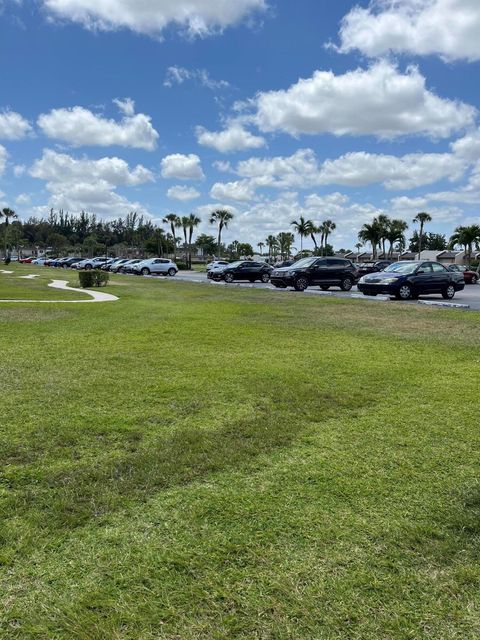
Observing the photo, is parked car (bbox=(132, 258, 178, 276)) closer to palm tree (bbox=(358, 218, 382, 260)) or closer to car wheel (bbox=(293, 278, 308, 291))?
car wheel (bbox=(293, 278, 308, 291))

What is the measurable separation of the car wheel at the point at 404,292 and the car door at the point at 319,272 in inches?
221

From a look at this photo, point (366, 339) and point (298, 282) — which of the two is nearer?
point (366, 339)

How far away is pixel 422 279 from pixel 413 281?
1.53 ft

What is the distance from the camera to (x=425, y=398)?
5203 millimetres

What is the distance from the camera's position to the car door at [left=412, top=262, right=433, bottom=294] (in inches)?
763

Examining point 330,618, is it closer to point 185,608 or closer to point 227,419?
point 185,608

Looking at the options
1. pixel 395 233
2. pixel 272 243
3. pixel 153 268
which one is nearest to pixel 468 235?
pixel 395 233

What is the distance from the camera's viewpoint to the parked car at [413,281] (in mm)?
19172

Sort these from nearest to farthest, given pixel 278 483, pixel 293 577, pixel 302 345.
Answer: pixel 293 577 < pixel 278 483 < pixel 302 345

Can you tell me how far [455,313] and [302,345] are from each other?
7.02 m

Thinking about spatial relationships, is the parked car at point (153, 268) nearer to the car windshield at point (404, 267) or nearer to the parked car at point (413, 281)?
the parked car at point (413, 281)

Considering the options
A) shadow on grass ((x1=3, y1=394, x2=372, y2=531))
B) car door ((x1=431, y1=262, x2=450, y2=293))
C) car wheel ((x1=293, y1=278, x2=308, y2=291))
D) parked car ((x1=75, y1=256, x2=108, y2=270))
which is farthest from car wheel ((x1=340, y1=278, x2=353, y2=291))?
parked car ((x1=75, y1=256, x2=108, y2=270))

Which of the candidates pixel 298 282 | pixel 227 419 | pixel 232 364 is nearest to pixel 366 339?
pixel 232 364

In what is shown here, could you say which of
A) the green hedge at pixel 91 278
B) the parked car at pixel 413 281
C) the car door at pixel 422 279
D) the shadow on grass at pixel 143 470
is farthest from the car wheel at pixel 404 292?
the shadow on grass at pixel 143 470
